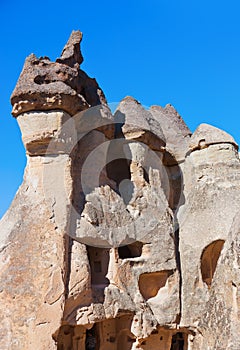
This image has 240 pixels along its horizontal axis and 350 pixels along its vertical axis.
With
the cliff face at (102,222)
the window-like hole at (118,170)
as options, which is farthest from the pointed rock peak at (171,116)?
the window-like hole at (118,170)

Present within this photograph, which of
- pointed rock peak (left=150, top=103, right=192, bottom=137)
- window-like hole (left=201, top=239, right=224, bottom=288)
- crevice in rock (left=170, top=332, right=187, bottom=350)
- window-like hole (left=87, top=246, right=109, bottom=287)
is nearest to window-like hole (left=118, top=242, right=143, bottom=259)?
window-like hole (left=87, top=246, right=109, bottom=287)

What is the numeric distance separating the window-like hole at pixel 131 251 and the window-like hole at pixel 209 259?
131 cm

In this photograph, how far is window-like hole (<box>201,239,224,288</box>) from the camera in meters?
9.21

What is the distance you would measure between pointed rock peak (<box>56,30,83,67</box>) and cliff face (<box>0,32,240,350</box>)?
3 centimetres

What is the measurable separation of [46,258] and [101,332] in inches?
88.4

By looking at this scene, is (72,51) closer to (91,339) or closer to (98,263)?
(98,263)

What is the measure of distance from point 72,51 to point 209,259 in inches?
193

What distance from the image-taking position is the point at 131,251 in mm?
9156

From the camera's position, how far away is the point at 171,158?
36.4 feet

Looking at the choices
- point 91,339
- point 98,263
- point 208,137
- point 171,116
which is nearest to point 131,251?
point 98,263

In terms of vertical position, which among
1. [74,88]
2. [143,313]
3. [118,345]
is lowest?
[118,345]

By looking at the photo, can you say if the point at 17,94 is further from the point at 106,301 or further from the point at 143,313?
the point at 143,313

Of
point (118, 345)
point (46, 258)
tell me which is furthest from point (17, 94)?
point (118, 345)

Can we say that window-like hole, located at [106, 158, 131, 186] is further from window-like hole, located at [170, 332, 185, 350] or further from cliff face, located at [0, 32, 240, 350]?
window-like hole, located at [170, 332, 185, 350]
